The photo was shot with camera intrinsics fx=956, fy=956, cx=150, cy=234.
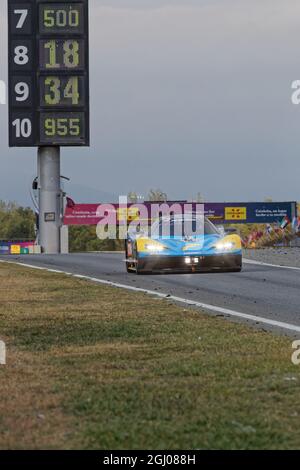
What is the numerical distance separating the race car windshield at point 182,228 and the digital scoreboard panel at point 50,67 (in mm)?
16094

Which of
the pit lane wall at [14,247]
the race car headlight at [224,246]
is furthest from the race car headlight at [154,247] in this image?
the pit lane wall at [14,247]

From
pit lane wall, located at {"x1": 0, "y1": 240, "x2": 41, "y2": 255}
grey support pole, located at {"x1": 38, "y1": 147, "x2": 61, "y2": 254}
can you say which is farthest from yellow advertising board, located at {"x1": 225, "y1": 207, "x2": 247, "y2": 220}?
grey support pole, located at {"x1": 38, "y1": 147, "x2": 61, "y2": 254}

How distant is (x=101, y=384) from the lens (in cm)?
735

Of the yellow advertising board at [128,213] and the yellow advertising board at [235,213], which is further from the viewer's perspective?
the yellow advertising board at [128,213]

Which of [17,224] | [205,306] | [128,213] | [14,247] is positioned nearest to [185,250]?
[205,306]

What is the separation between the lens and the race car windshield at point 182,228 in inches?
813

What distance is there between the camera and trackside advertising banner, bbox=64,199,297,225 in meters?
52.1

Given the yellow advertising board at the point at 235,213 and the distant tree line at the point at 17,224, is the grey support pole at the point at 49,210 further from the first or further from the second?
the distant tree line at the point at 17,224

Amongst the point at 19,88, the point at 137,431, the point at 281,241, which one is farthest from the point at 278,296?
the point at 281,241

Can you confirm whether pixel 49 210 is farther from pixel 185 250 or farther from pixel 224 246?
pixel 224 246

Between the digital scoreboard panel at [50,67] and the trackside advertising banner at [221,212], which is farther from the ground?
the digital scoreboard panel at [50,67]

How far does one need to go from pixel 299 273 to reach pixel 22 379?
43.0 ft

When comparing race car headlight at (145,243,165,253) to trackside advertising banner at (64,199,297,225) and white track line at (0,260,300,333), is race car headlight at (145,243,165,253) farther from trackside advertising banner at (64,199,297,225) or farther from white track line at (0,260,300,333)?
trackside advertising banner at (64,199,297,225)
